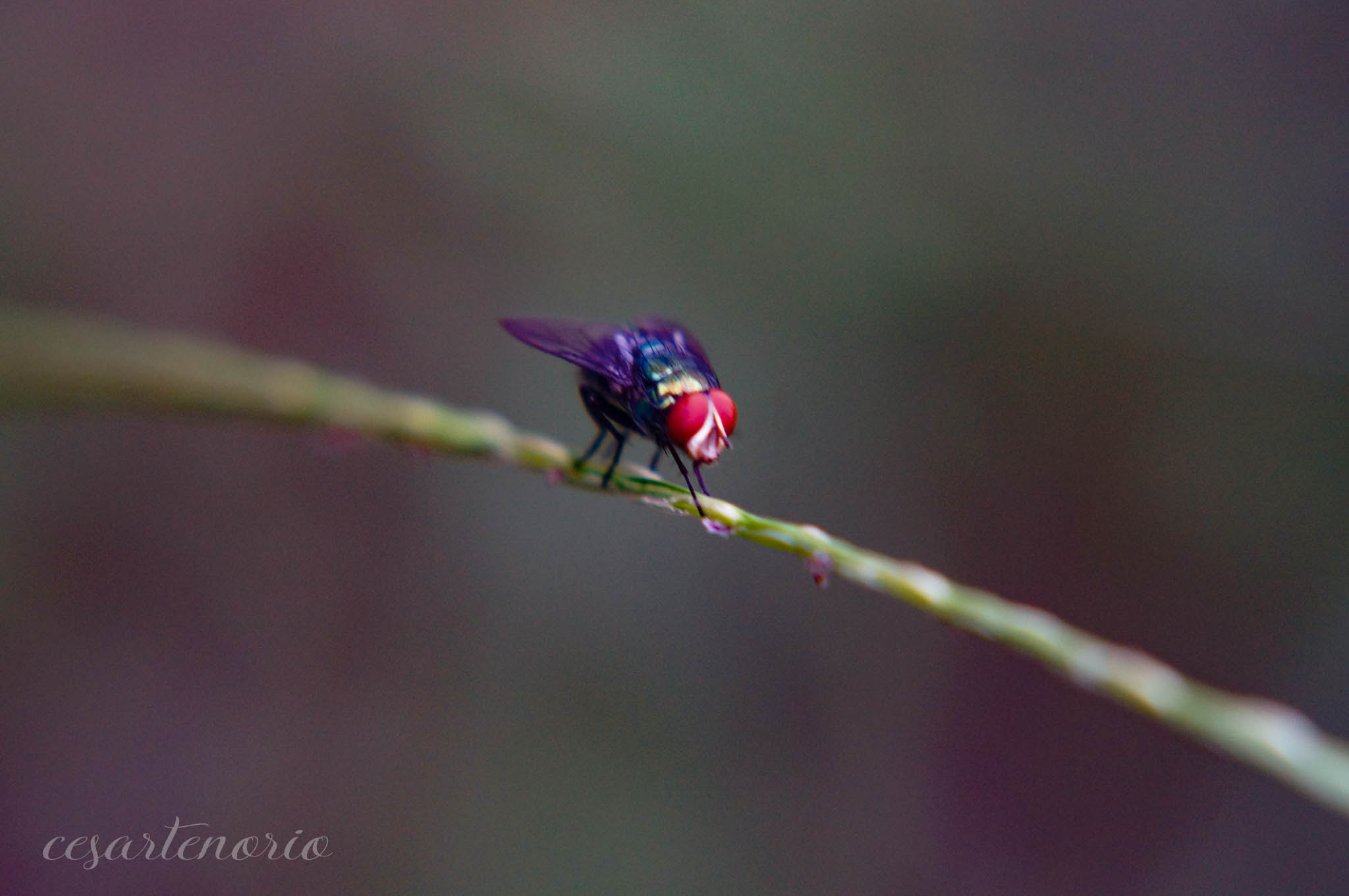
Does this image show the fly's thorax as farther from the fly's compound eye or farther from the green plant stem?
the green plant stem

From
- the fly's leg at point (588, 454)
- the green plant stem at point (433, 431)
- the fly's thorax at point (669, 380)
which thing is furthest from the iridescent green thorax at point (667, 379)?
the green plant stem at point (433, 431)

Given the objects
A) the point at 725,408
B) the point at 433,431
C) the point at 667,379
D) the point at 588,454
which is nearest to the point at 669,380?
the point at 667,379

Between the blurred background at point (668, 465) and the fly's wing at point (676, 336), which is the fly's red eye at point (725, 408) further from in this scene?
the blurred background at point (668, 465)

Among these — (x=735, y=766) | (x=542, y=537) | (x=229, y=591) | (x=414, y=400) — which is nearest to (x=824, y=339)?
(x=542, y=537)

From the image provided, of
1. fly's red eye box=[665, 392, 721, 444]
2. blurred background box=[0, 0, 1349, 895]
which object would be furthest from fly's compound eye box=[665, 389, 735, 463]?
blurred background box=[0, 0, 1349, 895]

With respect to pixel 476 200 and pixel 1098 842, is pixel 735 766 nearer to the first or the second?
pixel 1098 842
